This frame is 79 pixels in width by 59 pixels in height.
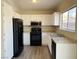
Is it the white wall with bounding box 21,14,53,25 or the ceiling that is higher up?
the ceiling

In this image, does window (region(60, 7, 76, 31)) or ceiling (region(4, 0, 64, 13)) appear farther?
ceiling (region(4, 0, 64, 13))

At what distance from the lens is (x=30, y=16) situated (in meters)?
9.22

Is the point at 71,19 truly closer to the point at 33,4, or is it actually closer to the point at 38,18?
the point at 33,4

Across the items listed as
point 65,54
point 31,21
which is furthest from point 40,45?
point 65,54

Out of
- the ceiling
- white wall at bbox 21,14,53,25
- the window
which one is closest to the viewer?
the window

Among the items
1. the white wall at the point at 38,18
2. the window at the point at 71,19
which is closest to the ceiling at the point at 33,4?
the white wall at the point at 38,18

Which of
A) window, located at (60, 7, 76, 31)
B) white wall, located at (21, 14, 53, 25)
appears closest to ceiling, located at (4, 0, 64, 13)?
white wall, located at (21, 14, 53, 25)

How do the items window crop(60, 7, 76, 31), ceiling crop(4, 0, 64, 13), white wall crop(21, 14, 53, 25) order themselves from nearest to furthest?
window crop(60, 7, 76, 31) < ceiling crop(4, 0, 64, 13) < white wall crop(21, 14, 53, 25)

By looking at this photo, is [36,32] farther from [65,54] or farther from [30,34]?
[65,54]

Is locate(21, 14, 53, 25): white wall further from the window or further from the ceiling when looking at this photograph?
the window

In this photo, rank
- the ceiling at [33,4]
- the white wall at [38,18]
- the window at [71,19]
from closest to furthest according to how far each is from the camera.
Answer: the window at [71,19] < the ceiling at [33,4] < the white wall at [38,18]

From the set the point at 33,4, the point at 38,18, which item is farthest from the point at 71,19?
the point at 38,18

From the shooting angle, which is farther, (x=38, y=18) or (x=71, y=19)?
(x=38, y=18)

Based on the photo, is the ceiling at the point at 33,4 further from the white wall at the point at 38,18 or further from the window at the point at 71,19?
the window at the point at 71,19
